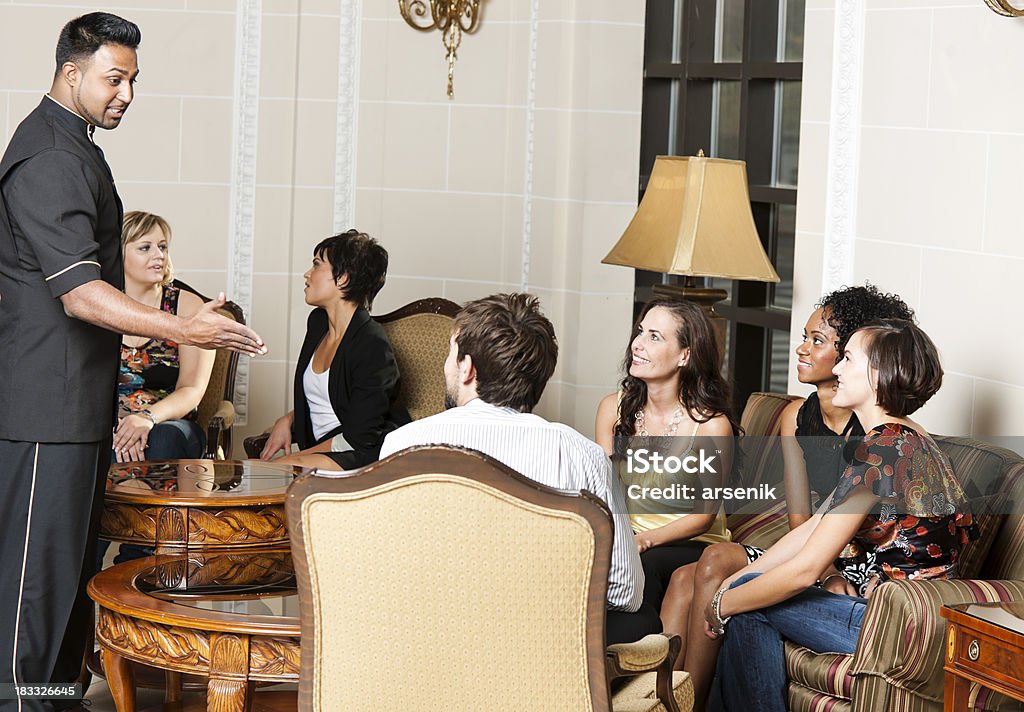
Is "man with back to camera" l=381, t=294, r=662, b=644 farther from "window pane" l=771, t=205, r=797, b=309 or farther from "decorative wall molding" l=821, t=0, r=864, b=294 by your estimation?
"window pane" l=771, t=205, r=797, b=309

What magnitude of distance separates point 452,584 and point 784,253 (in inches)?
125

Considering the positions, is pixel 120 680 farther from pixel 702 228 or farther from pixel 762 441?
pixel 702 228

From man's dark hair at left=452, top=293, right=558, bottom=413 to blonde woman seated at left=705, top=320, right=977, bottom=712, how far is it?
2.50ft

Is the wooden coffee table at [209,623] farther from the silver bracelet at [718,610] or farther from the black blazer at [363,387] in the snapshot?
the black blazer at [363,387]

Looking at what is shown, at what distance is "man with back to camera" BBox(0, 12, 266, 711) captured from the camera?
2914 mm

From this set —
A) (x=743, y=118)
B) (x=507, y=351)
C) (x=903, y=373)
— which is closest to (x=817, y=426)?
(x=903, y=373)

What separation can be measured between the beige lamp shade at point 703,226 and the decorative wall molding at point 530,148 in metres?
1.06

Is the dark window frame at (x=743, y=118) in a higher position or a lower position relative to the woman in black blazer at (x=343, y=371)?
higher

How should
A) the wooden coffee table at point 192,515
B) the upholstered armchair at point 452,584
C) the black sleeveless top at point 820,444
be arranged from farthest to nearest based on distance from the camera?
the black sleeveless top at point 820,444
the wooden coffee table at point 192,515
the upholstered armchair at point 452,584

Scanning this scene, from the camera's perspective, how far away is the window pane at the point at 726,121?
5.20 metres

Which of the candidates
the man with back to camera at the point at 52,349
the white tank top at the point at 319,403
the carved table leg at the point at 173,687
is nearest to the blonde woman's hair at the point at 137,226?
the white tank top at the point at 319,403

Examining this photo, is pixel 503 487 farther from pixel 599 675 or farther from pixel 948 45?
pixel 948 45

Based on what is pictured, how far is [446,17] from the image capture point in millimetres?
5441

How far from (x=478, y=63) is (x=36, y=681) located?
3307 millimetres
